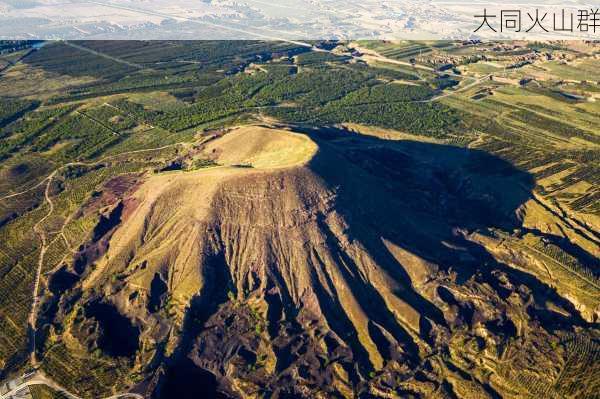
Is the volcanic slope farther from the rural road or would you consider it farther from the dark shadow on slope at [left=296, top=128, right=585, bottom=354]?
the rural road

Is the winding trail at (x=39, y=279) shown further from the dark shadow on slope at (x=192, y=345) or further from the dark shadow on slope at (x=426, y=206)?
the dark shadow on slope at (x=426, y=206)

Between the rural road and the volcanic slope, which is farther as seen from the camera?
the volcanic slope

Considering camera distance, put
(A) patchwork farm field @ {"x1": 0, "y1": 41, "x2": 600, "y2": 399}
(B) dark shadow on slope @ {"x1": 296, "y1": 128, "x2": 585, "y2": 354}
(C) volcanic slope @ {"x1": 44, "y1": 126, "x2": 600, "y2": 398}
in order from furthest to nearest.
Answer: (B) dark shadow on slope @ {"x1": 296, "y1": 128, "x2": 585, "y2": 354}
(A) patchwork farm field @ {"x1": 0, "y1": 41, "x2": 600, "y2": 399}
(C) volcanic slope @ {"x1": 44, "y1": 126, "x2": 600, "y2": 398}

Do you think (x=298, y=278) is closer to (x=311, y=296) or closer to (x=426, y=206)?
A: (x=311, y=296)

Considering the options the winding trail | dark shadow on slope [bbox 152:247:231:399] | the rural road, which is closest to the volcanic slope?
dark shadow on slope [bbox 152:247:231:399]

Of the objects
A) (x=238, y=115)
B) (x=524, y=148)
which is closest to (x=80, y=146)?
(x=238, y=115)

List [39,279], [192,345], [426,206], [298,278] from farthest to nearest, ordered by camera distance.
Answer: [426,206] → [39,279] → [298,278] → [192,345]

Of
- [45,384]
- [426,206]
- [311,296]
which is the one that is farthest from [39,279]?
[426,206]

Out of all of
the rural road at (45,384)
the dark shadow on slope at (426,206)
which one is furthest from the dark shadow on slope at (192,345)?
the dark shadow on slope at (426,206)
